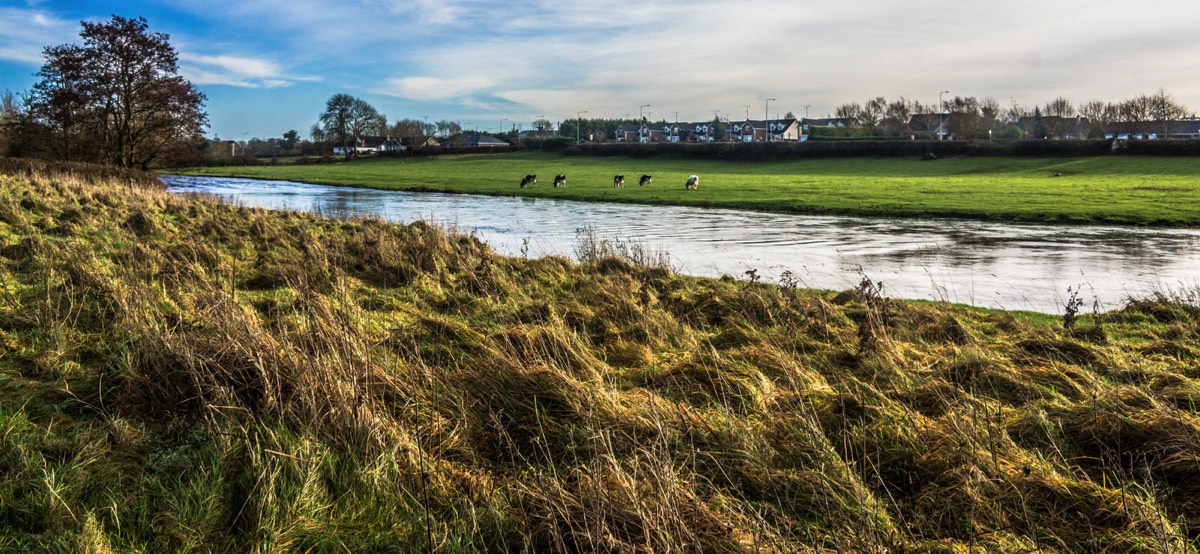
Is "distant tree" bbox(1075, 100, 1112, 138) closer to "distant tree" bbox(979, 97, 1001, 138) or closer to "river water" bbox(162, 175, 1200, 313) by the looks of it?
"distant tree" bbox(979, 97, 1001, 138)

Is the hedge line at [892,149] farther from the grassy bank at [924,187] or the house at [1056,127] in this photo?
the house at [1056,127]

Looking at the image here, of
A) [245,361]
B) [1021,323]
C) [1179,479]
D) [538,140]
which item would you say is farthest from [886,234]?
[538,140]

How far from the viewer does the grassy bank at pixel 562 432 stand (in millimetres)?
4152

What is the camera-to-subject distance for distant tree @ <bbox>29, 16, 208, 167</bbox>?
4778 centimetres

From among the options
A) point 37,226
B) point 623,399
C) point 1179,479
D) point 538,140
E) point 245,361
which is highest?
point 538,140

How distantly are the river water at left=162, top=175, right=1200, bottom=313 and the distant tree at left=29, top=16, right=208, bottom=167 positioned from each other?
2357 cm

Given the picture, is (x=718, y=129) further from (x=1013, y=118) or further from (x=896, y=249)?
(x=896, y=249)

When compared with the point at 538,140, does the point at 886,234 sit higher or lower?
lower

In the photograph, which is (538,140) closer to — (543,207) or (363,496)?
(543,207)

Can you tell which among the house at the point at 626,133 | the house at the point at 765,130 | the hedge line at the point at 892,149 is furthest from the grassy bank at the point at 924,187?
the house at the point at 626,133

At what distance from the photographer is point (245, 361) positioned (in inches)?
224

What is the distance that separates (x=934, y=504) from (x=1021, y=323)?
683 cm

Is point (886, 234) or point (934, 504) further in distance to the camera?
point (886, 234)

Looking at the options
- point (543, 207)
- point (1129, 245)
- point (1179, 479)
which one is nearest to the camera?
point (1179, 479)
